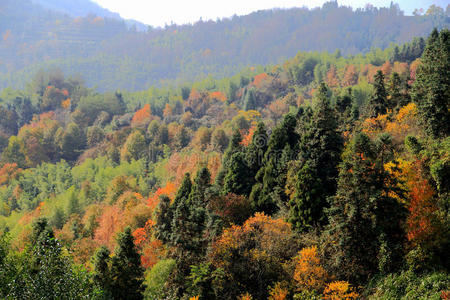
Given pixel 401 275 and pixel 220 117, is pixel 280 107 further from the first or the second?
pixel 401 275

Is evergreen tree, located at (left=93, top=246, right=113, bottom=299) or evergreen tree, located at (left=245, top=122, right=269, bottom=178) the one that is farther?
evergreen tree, located at (left=245, top=122, right=269, bottom=178)

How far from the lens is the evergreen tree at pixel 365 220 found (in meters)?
26.2

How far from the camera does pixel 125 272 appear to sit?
98.6ft

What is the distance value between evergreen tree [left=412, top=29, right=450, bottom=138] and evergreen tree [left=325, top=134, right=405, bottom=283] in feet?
36.1

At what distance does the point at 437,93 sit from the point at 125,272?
32531 millimetres

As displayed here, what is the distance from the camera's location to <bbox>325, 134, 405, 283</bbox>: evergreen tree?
2623 cm

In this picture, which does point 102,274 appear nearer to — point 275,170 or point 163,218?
point 163,218

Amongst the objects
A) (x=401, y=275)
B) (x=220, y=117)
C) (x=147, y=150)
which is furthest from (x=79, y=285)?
(x=220, y=117)

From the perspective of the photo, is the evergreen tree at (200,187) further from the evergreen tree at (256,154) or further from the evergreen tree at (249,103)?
the evergreen tree at (249,103)

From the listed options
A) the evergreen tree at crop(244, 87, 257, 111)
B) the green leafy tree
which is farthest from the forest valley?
the evergreen tree at crop(244, 87, 257, 111)

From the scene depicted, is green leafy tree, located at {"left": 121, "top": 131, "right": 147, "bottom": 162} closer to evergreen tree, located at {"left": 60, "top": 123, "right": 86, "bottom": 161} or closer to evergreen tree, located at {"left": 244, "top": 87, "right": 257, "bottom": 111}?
evergreen tree, located at {"left": 60, "top": 123, "right": 86, "bottom": 161}

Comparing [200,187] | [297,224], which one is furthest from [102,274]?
[297,224]

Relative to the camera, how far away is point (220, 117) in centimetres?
13050

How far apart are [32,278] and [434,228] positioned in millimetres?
25534
